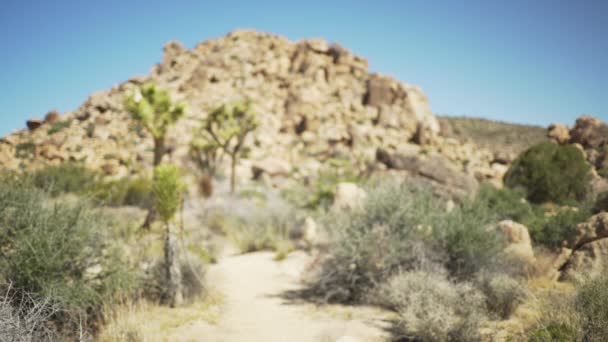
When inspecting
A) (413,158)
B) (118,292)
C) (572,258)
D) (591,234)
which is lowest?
(118,292)

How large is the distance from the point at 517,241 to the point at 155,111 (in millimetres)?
11745

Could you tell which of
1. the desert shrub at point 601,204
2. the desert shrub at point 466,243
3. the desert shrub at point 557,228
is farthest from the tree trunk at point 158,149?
the desert shrub at point 601,204

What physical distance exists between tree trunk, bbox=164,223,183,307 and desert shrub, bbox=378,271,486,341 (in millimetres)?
3496

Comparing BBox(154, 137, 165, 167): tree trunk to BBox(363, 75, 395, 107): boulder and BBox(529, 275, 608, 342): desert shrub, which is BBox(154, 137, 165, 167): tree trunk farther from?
BBox(363, 75, 395, 107): boulder

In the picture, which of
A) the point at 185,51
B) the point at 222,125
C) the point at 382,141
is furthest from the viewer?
the point at 185,51

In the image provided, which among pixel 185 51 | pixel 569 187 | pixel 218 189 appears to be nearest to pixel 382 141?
pixel 218 189

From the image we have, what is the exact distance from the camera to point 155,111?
13195 mm

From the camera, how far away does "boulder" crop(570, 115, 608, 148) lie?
17.8 meters

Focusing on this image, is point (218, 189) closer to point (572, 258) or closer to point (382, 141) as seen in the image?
point (572, 258)

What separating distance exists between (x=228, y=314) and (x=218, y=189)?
14.7m

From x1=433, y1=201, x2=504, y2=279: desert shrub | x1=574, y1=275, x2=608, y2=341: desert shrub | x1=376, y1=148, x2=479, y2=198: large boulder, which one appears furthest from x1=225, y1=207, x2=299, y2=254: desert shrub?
x1=574, y1=275, x2=608, y2=341: desert shrub

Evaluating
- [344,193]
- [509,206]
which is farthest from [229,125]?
[509,206]

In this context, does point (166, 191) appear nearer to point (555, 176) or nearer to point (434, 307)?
point (434, 307)

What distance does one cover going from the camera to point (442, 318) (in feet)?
15.2
